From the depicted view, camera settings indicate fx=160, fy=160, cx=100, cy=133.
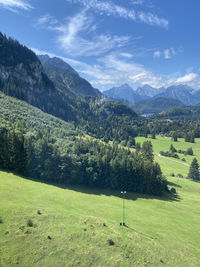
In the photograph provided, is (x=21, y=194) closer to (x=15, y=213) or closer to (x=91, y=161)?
(x=15, y=213)

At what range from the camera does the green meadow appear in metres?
29.5

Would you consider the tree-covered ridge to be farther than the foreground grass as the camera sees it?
Yes

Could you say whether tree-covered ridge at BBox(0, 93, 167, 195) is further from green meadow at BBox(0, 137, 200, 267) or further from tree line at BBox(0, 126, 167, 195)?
green meadow at BBox(0, 137, 200, 267)

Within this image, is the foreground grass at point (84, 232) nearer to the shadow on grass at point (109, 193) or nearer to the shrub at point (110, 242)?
the shrub at point (110, 242)

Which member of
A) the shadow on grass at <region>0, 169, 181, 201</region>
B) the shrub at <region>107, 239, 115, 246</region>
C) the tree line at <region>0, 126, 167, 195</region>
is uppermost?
the tree line at <region>0, 126, 167, 195</region>

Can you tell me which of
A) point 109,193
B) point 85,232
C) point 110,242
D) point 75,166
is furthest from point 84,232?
point 75,166

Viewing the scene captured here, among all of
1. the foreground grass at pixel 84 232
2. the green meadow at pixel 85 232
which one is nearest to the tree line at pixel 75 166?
the green meadow at pixel 85 232

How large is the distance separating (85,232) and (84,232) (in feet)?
0.76

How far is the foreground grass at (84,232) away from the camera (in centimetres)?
2945

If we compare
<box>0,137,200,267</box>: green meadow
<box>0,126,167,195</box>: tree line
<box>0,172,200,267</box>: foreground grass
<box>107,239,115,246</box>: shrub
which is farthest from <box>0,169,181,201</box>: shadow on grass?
<box>107,239,115,246</box>: shrub

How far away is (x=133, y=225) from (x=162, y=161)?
117 m

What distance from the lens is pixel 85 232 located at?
3606 centimetres

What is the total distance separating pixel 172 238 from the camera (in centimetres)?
4319

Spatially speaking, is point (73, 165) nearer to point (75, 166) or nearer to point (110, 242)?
point (75, 166)
